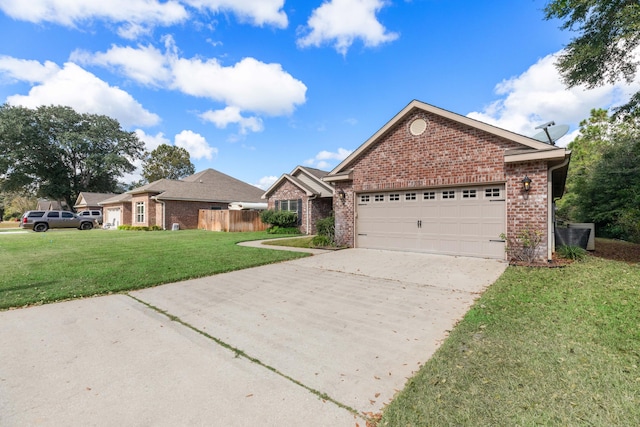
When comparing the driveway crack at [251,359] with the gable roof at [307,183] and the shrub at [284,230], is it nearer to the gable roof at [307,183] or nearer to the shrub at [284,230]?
the gable roof at [307,183]

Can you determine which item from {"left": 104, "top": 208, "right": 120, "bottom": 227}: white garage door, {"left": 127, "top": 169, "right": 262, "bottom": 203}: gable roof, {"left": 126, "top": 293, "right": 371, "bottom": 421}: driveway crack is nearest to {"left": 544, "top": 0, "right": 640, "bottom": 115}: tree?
{"left": 126, "top": 293, "right": 371, "bottom": 421}: driveway crack

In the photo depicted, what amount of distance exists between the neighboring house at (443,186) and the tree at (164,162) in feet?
141

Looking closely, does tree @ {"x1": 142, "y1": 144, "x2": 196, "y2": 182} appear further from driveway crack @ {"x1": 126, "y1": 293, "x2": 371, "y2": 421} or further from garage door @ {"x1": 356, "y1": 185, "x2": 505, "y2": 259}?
driveway crack @ {"x1": 126, "y1": 293, "x2": 371, "y2": 421}

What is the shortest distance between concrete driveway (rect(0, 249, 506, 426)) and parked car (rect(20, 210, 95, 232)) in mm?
25479

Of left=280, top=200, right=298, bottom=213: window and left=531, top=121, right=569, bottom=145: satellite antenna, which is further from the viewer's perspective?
left=280, top=200, right=298, bottom=213: window

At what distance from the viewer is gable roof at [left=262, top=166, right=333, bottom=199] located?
749 inches

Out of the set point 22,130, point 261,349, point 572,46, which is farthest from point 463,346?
point 22,130

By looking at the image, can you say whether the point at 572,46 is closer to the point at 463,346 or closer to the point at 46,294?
the point at 463,346

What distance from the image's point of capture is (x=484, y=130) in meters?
8.77

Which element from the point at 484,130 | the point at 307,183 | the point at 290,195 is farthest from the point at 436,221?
the point at 307,183

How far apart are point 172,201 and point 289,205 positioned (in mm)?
10153

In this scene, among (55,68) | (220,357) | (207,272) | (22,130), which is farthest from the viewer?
(22,130)

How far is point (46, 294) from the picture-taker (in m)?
5.41

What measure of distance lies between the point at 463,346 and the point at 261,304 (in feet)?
10.4
